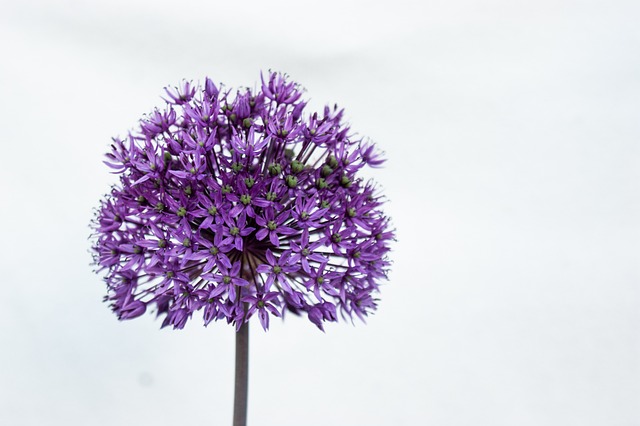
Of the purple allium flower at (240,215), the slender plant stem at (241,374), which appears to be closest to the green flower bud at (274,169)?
the purple allium flower at (240,215)

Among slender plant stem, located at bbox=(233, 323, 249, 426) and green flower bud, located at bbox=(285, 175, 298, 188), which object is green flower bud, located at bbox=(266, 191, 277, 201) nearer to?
green flower bud, located at bbox=(285, 175, 298, 188)

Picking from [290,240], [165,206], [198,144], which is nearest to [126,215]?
[165,206]

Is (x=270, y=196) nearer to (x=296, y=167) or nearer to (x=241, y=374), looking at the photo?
(x=296, y=167)

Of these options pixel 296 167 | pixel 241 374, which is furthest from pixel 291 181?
pixel 241 374

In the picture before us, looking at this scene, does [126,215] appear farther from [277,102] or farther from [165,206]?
[277,102]

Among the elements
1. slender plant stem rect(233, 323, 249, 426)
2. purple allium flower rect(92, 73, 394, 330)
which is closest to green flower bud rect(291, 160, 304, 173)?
purple allium flower rect(92, 73, 394, 330)
